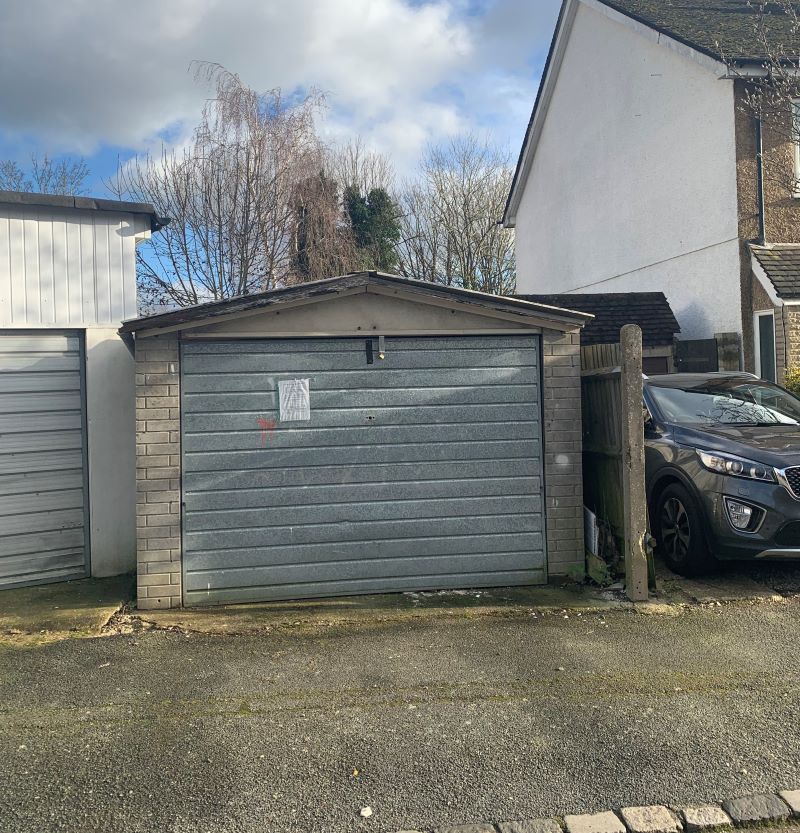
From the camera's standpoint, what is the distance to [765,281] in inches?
469

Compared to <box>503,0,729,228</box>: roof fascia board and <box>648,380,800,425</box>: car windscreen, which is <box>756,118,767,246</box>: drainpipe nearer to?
<box>503,0,729,228</box>: roof fascia board

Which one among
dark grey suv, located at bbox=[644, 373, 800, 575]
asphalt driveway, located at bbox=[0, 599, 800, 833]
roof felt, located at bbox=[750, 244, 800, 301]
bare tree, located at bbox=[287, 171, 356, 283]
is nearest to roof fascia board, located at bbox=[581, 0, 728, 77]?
roof felt, located at bbox=[750, 244, 800, 301]

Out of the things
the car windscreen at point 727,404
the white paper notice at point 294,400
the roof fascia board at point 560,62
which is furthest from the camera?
the roof fascia board at point 560,62

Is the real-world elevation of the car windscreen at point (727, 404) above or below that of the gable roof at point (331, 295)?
below

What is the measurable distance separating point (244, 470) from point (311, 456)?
0.56 metres

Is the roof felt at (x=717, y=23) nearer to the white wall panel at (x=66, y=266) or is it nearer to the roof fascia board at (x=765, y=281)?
the roof fascia board at (x=765, y=281)

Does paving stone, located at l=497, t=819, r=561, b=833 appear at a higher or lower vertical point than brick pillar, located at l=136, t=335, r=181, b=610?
lower

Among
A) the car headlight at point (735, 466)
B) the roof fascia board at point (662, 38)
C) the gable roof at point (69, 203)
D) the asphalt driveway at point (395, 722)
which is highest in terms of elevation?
the roof fascia board at point (662, 38)

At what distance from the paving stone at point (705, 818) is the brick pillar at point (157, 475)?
4273 millimetres

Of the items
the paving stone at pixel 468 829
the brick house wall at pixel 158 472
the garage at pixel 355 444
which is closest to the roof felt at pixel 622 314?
the garage at pixel 355 444

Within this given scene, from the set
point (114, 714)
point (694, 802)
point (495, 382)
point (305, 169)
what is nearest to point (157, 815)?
point (114, 714)

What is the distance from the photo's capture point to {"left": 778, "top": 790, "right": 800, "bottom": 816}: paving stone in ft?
10.6

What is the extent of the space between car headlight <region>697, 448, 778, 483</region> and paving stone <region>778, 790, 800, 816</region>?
338cm

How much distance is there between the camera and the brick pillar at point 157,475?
6.21m
